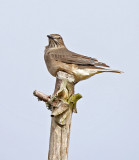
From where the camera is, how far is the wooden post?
837 cm

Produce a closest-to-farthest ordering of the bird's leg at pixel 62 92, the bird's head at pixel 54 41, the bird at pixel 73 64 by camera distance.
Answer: the bird's leg at pixel 62 92 < the bird at pixel 73 64 < the bird's head at pixel 54 41

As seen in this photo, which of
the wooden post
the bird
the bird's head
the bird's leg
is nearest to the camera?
the wooden post

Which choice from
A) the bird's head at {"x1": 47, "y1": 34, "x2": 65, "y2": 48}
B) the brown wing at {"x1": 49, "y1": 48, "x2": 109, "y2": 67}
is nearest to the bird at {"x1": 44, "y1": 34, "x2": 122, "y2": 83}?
the brown wing at {"x1": 49, "y1": 48, "x2": 109, "y2": 67}

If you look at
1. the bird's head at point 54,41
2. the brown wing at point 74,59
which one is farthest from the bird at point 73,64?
the bird's head at point 54,41

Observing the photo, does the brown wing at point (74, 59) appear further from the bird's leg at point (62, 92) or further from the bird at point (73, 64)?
the bird's leg at point (62, 92)

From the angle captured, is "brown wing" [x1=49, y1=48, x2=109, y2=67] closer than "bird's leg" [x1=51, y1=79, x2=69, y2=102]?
No

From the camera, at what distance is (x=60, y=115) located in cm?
854

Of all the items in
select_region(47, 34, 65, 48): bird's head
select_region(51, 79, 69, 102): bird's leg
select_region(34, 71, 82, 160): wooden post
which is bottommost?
select_region(34, 71, 82, 160): wooden post

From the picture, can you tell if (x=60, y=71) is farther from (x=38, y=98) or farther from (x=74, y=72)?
(x=38, y=98)

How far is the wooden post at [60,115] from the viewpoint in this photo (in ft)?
27.5

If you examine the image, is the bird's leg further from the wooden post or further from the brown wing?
the brown wing

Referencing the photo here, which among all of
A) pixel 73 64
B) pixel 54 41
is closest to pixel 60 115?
pixel 73 64

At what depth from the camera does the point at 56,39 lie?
432 inches

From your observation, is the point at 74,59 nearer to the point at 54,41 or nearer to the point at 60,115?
the point at 54,41
